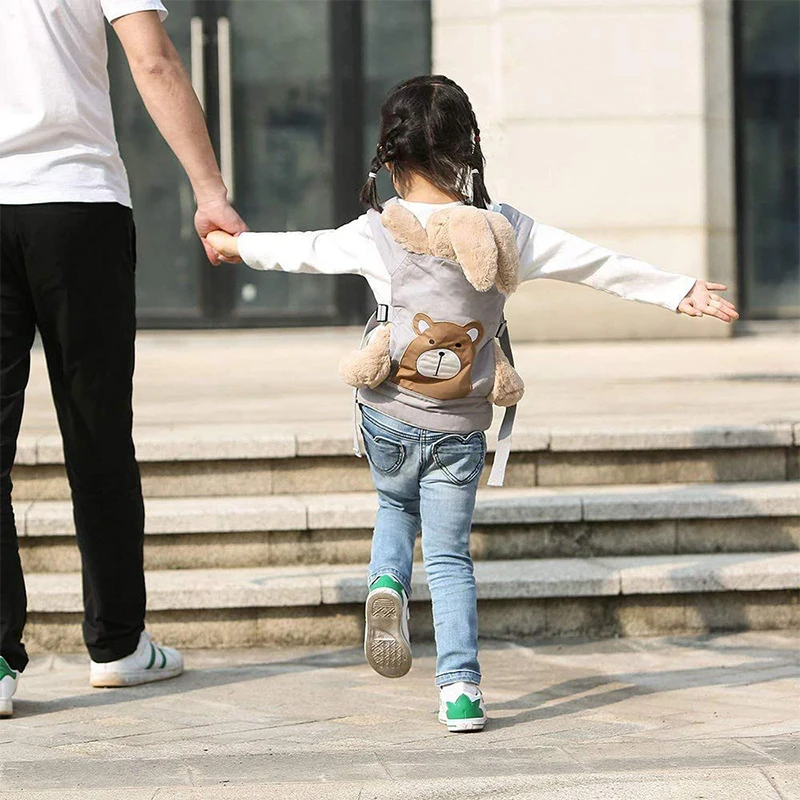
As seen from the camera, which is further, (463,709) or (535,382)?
(535,382)

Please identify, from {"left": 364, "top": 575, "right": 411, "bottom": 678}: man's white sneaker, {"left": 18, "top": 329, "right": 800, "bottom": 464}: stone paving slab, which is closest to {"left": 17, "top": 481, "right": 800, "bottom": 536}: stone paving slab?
{"left": 18, "top": 329, "right": 800, "bottom": 464}: stone paving slab

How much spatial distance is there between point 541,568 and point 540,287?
5165mm

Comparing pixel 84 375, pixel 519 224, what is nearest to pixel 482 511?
pixel 519 224

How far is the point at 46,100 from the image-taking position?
152 inches

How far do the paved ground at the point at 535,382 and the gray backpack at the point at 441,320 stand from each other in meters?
1.77

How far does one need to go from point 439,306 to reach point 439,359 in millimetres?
130

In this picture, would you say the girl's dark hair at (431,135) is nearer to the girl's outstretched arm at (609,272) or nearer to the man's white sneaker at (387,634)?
the girl's outstretched arm at (609,272)

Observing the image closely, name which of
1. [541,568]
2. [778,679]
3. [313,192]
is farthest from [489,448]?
[313,192]

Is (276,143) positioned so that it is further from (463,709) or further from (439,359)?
(463,709)

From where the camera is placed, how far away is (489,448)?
5391 mm

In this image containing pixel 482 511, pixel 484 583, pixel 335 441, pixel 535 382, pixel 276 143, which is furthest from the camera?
pixel 276 143

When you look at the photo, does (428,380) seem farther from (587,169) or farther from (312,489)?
(587,169)

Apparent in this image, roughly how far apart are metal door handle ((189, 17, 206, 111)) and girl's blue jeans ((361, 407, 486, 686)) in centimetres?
695

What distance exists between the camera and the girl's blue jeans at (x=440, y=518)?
3.79 meters
